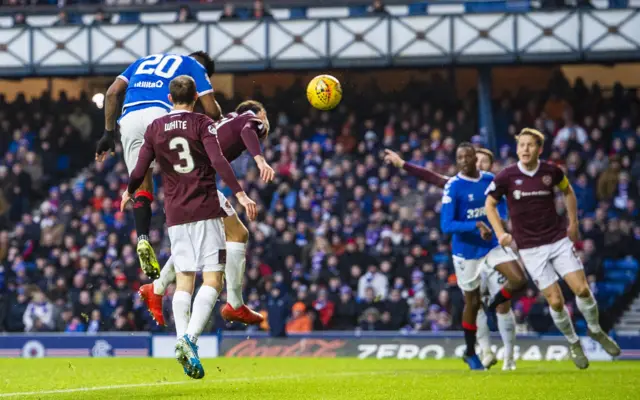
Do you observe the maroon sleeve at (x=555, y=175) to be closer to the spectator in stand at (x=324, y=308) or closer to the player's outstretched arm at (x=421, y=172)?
the player's outstretched arm at (x=421, y=172)

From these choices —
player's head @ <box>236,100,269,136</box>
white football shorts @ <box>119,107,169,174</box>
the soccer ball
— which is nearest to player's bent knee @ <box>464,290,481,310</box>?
the soccer ball

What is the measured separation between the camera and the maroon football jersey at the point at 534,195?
13539 millimetres

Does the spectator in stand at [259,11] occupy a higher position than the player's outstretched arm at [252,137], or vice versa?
the spectator in stand at [259,11]

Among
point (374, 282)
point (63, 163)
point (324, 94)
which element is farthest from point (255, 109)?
point (63, 163)

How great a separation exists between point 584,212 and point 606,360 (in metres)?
5.49

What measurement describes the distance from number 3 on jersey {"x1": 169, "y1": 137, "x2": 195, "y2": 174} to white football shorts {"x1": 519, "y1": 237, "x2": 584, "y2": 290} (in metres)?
4.75

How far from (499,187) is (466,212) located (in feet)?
3.50

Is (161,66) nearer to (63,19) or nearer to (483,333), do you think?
(483,333)

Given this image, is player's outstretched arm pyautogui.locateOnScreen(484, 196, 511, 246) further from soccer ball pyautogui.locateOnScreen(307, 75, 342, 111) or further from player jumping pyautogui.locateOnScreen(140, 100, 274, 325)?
player jumping pyautogui.locateOnScreen(140, 100, 274, 325)

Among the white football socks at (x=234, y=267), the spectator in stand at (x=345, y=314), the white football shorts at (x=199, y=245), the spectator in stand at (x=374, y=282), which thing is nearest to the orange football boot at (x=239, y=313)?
the white football socks at (x=234, y=267)

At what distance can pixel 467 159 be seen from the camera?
1452 centimetres

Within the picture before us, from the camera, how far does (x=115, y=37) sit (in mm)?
28359

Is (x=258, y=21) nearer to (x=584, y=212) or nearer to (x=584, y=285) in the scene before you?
(x=584, y=212)

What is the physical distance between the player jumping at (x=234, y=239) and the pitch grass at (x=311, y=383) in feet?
2.31
